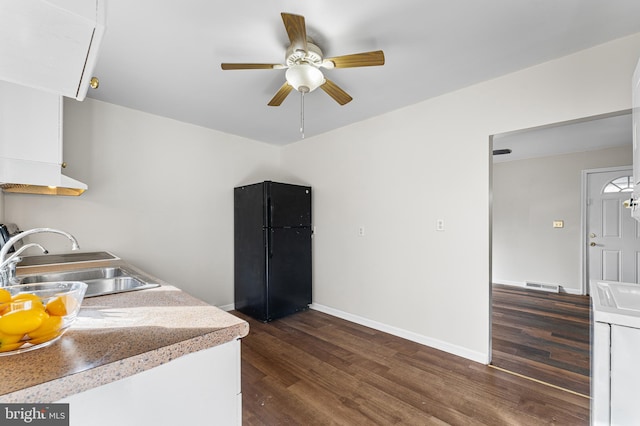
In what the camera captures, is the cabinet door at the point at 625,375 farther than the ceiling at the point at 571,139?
No

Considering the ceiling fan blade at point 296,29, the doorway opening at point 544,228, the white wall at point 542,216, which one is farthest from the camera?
the white wall at point 542,216

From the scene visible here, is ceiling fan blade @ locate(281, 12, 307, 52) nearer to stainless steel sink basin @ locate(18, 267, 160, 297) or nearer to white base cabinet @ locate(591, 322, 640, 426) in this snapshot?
stainless steel sink basin @ locate(18, 267, 160, 297)

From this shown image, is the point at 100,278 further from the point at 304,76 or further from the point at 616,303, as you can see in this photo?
the point at 616,303

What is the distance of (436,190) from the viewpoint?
2.61 metres

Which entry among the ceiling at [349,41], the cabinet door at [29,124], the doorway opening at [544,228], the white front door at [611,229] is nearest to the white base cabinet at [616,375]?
the doorway opening at [544,228]

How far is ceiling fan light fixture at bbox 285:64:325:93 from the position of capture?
178 cm

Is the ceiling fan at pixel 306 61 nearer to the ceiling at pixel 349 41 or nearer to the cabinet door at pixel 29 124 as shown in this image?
the ceiling at pixel 349 41

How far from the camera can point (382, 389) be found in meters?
1.97

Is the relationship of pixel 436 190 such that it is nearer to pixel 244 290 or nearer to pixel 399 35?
pixel 399 35

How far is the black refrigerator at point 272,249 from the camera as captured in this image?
10.5ft

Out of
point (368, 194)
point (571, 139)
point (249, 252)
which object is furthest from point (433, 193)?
point (571, 139)

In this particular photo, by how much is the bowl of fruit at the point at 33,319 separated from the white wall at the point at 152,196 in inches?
88.7

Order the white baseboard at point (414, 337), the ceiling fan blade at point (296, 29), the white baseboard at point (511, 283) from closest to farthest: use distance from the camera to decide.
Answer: the ceiling fan blade at point (296, 29) < the white baseboard at point (414, 337) < the white baseboard at point (511, 283)

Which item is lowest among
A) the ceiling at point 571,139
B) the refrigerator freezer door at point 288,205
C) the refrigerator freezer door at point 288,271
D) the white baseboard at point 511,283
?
the white baseboard at point 511,283
